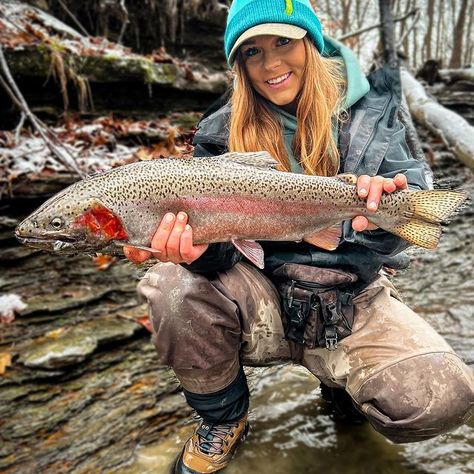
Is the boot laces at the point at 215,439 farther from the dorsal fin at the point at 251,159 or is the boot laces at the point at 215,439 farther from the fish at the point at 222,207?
the dorsal fin at the point at 251,159

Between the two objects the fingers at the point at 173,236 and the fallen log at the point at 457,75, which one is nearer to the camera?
the fingers at the point at 173,236

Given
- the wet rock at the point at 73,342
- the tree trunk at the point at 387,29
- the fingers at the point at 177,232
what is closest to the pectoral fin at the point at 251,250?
the fingers at the point at 177,232

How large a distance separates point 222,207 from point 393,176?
938 millimetres

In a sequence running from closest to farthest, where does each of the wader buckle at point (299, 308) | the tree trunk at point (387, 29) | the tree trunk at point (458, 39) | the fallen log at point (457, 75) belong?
1. the wader buckle at point (299, 308)
2. the tree trunk at point (387, 29)
3. the fallen log at point (457, 75)
4. the tree trunk at point (458, 39)

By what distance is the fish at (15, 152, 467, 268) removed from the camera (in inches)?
78.7

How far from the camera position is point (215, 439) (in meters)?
2.46

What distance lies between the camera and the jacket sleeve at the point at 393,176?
2.34 meters

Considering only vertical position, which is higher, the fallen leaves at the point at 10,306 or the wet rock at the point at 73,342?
the fallen leaves at the point at 10,306

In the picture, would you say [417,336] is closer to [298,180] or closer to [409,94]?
[298,180]

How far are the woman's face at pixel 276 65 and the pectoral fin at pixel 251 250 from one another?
0.93 m

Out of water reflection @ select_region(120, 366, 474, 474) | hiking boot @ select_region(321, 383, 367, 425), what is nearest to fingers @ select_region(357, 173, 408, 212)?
hiking boot @ select_region(321, 383, 367, 425)

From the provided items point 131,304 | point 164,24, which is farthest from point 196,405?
point 164,24

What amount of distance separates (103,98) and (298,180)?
5.21 metres

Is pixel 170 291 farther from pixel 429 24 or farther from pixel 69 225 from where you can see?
pixel 429 24
